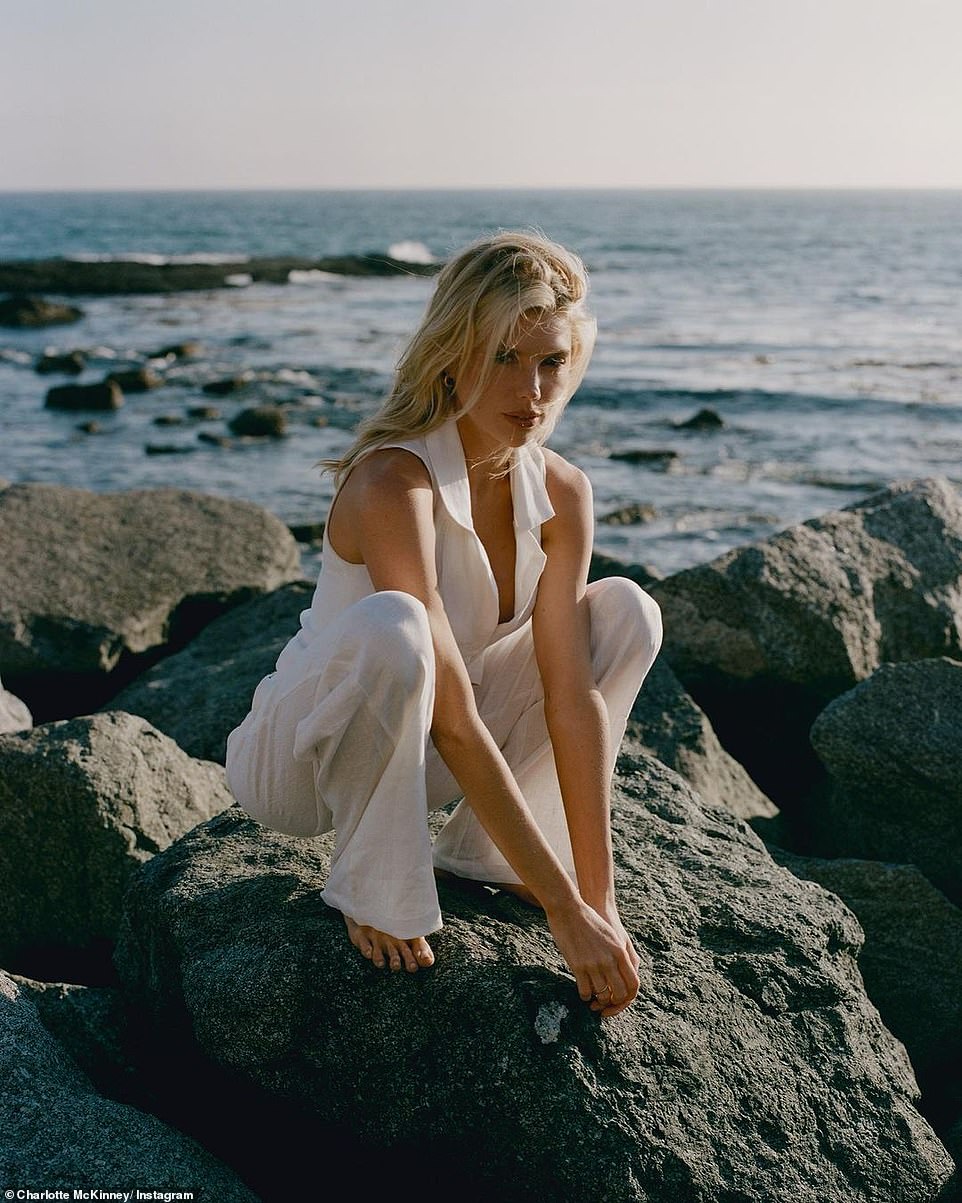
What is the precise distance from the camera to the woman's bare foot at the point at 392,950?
9.17 feet

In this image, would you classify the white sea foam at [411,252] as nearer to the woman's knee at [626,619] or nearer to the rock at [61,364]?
the rock at [61,364]

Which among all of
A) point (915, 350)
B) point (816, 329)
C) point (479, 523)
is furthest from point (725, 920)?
point (816, 329)

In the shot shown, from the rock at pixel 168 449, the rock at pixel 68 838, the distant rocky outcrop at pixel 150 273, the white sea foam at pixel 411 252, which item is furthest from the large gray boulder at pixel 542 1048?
the white sea foam at pixel 411 252

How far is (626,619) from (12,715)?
3.18m

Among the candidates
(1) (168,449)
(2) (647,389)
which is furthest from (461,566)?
(2) (647,389)

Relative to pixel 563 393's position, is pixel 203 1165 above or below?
below

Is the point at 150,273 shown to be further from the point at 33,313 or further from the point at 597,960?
the point at 597,960

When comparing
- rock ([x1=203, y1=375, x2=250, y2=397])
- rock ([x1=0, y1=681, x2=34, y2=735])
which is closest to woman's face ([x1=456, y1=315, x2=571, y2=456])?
rock ([x1=0, y1=681, x2=34, y2=735])

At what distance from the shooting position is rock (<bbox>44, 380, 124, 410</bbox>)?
62.5ft

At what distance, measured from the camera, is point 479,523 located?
3285mm

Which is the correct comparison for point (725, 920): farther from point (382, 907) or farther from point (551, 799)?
point (382, 907)

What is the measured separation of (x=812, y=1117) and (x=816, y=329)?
26.3 m

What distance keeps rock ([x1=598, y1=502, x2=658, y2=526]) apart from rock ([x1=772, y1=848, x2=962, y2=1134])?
760 cm

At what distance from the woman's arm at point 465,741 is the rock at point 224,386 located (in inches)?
706
